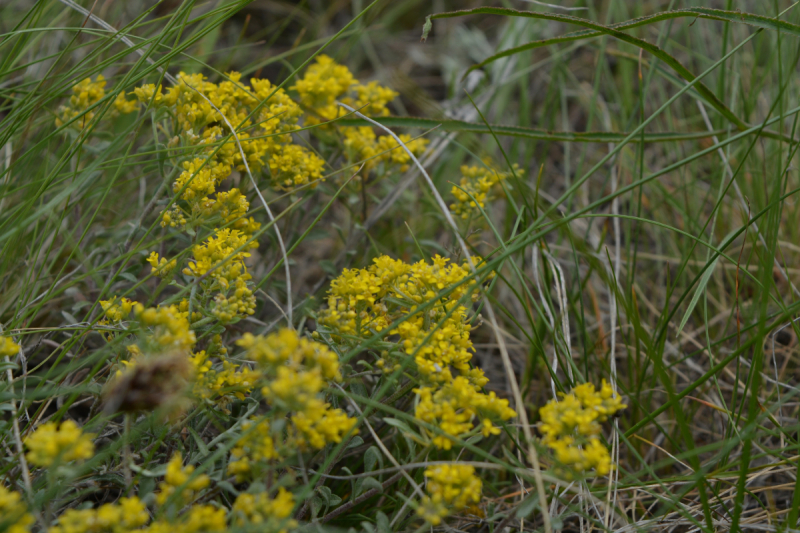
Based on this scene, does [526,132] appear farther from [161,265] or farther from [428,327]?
[161,265]

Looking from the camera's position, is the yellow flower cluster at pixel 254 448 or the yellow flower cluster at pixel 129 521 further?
the yellow flower cluster at pixel 254 448

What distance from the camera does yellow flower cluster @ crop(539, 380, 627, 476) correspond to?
130cm

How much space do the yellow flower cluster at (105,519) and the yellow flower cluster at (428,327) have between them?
642 millimetres

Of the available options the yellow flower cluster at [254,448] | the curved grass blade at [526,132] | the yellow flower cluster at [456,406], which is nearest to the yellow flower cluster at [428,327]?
the yellow flower cluster at [456,406]

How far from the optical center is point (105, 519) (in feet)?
3.91

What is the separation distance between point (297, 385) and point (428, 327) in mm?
529

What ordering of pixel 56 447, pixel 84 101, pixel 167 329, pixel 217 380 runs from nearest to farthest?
pixel 56 447, pixel 167 329, pixel 217 380, pixel 84 101

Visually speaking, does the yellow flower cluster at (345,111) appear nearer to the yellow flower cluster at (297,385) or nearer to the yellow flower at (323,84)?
the yellow flower at (323,84)

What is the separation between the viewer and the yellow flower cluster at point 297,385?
1237mm

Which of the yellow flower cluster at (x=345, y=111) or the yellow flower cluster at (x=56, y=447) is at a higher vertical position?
the yellow flower cluster at (x=345, y=111)

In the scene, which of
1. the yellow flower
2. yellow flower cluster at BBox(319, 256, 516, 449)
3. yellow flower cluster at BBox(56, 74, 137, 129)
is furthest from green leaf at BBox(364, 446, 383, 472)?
yellow flower cluster at BBox(56, 74, 137, 129)

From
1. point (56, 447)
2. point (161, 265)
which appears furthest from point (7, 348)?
point (161, 265)

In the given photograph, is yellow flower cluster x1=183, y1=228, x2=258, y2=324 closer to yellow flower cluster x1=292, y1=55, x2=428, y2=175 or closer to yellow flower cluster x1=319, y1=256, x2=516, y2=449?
yellow flower cluster x1=319, y1=256, x2=516, y2=449

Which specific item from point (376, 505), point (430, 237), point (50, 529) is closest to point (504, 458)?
point (376, 505)
